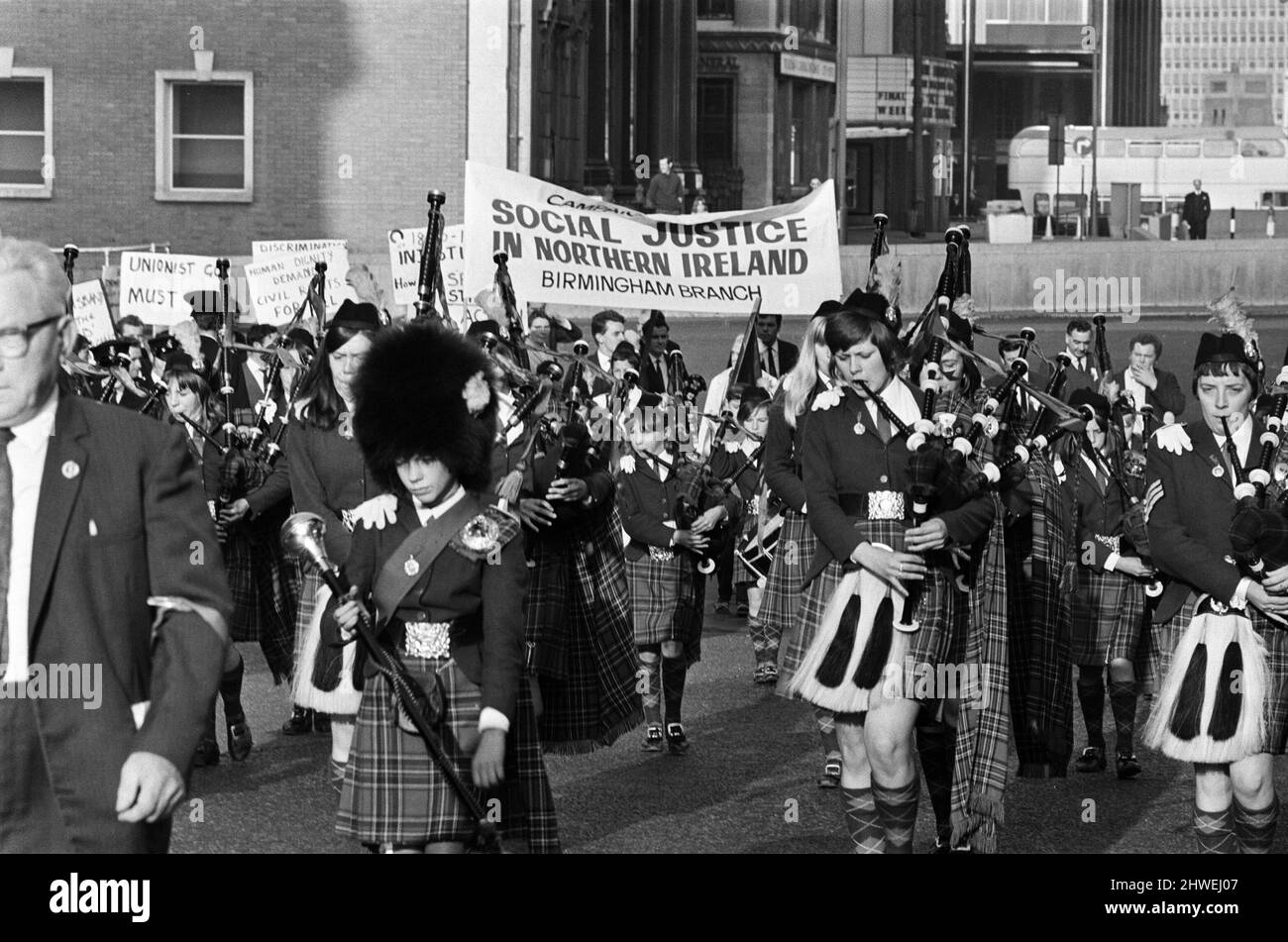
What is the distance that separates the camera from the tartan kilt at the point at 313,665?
7.57 meters

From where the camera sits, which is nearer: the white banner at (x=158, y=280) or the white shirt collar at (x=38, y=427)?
the white shirt collar at (x=38, y=427)

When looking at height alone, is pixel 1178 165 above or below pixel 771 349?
above

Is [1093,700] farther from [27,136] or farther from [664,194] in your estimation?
[664,194]

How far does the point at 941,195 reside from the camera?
6444 centimetres

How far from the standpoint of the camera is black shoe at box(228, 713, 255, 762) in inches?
392

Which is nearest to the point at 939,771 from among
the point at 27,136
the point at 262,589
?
the point at 262,589

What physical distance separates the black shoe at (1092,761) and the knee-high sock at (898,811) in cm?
294

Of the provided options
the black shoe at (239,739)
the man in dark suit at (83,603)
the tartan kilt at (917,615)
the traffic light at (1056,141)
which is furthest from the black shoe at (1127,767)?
the traffic light at (1056,141)

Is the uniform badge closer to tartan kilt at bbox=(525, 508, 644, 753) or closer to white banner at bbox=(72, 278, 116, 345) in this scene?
tartan kilt at bbox=(525, 508, 644, 753)

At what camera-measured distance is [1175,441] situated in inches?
291

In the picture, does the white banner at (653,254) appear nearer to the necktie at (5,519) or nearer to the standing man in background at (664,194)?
the necktie at (5,519)

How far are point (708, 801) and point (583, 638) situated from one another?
3.23 feet

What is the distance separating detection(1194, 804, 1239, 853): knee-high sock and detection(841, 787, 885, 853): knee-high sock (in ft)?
3.18
